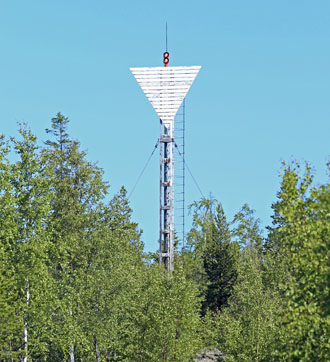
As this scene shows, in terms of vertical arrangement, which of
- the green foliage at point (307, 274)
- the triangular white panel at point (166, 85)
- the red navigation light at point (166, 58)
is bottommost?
the green foliage at point (307, 274)

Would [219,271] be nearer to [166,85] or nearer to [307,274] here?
[166,85]

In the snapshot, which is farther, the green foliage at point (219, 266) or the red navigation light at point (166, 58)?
the green foliage at point (219, 266)

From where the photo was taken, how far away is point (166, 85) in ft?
198

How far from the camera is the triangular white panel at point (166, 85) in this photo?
197ft

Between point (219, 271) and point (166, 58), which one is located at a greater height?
point (166, 58)

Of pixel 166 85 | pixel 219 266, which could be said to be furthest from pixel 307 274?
pixel 219 266

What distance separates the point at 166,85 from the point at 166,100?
1.18 m

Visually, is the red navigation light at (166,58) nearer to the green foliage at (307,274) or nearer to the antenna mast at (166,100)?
the antenna mast at (166,100)

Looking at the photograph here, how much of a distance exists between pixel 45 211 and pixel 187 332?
1006cm

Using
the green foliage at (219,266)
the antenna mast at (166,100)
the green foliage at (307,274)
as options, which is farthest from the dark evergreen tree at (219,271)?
the green foliage at (307,274)

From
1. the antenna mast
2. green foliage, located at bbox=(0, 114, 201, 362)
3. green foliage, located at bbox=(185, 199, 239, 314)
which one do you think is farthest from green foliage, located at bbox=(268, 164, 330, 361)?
green foliage, located at bbox=(185, 199, 239, 314)

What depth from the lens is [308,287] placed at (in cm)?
2131

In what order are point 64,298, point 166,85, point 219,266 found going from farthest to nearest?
point 219,266, point 166,85, point 64,298

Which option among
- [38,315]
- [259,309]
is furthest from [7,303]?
[259,309]
